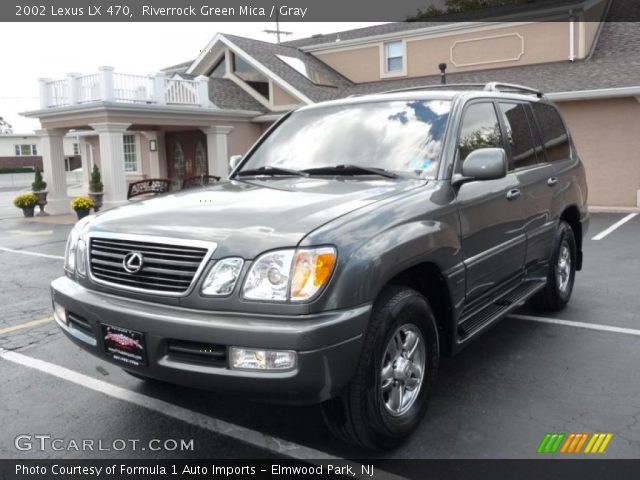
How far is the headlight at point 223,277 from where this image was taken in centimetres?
284

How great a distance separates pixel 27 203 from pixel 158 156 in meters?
5.61

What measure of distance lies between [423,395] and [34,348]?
350 centimetres

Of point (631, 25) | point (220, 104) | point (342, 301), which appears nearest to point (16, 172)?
point (220, 104)

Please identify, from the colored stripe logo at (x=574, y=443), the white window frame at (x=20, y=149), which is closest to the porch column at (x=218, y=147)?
the colored stripe logo at (x=574, y=443)

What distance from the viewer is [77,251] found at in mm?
3570

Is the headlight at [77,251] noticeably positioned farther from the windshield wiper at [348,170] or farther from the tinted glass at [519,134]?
the tinted glass at [519,134]

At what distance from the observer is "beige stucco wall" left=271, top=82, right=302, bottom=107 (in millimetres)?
19311

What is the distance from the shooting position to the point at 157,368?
9.75ft

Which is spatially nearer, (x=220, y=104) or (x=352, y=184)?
(x=352, y=184)

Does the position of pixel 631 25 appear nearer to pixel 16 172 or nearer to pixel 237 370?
pixel 237 370

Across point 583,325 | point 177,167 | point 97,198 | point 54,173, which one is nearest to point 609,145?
point 583,325

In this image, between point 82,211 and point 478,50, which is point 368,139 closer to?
point 82,211

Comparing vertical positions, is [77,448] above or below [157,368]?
below
